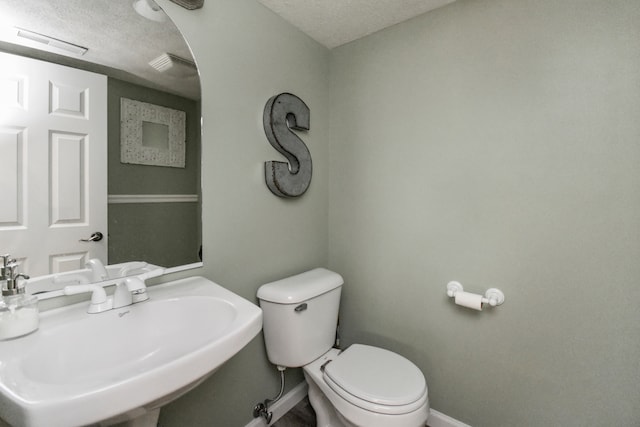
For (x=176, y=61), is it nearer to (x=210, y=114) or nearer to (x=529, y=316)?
(x=210, y=114)

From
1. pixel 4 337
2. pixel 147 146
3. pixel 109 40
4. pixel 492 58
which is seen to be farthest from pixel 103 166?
pixel 492 58

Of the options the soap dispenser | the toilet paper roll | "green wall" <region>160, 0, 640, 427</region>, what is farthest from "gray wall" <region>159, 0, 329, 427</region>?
the toilet paper roll

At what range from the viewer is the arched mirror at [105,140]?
0.85m

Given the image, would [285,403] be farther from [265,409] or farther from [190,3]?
[190,3]

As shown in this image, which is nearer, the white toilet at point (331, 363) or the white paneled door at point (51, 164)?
the white paneled door at point (51, 164)

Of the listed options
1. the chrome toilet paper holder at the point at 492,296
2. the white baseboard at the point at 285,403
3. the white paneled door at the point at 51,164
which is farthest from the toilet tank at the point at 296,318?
the white paneled door at the point at 51,164

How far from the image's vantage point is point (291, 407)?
166 centimetres

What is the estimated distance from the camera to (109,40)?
102 cm

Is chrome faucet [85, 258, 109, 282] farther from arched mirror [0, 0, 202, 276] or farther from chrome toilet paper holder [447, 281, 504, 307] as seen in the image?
chrome toilet paper holder [447, 281, 504, 307]

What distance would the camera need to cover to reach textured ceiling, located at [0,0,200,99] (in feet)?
2.82

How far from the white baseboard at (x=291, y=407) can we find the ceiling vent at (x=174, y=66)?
1661 millimetres

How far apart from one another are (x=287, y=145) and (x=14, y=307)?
3.93ft

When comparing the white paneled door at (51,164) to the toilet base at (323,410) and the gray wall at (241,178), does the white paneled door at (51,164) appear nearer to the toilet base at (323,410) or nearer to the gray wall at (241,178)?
the gray wall at (241,178)

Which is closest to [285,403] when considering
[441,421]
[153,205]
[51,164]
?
[441,421]
